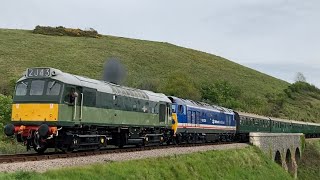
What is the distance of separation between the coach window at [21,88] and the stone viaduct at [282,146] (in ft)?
85.7

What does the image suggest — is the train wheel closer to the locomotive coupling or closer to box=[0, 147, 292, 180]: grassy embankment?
the locomotive coupling

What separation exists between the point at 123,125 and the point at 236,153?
10510 mm

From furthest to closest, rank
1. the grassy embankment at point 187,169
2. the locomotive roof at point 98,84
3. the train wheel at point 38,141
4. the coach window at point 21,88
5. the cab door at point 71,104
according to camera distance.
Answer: the coach window at point 21,88 → the locomotive roof at point 98,84 → the cab door at point 71,104 → the train wheel at point 38,141 → the grassy embankment at point 187,169

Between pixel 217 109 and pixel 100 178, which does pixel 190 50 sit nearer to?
pixel 217 109

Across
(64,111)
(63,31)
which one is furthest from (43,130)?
(63,31)

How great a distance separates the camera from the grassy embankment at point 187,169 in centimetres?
1505

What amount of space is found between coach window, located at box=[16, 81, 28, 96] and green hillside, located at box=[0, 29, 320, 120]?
5026 cm

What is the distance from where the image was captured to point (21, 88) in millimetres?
19797

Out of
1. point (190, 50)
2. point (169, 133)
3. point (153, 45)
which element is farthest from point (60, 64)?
point (169, 133)

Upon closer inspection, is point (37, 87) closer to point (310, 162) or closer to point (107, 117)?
point (107, 117)

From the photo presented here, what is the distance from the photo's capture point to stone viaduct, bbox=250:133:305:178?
42594 millimetres

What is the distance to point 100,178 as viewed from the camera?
1562 cm

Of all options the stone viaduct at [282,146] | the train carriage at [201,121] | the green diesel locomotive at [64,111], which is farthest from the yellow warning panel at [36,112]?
the stone viaduct at [282,146]

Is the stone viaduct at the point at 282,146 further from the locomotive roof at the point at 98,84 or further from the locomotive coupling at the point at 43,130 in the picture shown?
the locomotive coupling at the point at 43,130
